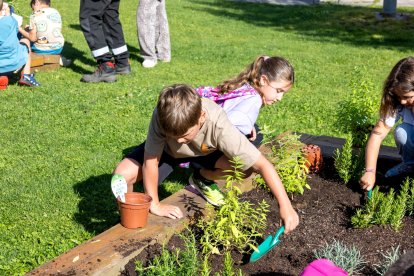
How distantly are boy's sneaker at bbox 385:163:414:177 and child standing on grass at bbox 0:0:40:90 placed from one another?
4785mm

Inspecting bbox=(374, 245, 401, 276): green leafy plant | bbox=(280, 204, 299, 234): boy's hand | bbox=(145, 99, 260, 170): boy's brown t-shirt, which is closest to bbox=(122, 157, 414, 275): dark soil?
bbox=(374, 245, 401, 276): green leafy plant

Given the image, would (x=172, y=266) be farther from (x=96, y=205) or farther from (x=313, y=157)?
(x=313, y=157)

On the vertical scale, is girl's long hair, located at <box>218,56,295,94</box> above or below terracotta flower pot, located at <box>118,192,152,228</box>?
above

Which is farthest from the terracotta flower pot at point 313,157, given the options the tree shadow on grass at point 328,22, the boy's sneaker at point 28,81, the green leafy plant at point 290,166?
the tree shadow on grass at point 328,22

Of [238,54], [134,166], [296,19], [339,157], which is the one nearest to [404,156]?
[339,157]

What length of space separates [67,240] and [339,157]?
Answer: 1.98 m

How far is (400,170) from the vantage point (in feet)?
15.2

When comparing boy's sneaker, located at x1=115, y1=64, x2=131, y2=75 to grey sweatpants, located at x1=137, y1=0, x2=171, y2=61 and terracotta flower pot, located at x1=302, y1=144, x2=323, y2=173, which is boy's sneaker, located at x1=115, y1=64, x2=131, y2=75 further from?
terracotta flower pot, located at x1=302, y1=144, x2=323, y2=173

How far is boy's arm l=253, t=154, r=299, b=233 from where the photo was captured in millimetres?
3320

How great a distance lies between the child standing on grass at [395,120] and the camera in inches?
Result: 165

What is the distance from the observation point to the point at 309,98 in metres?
7.54

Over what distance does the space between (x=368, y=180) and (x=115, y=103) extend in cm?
358

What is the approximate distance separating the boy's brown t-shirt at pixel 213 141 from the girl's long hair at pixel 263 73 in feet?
2.25

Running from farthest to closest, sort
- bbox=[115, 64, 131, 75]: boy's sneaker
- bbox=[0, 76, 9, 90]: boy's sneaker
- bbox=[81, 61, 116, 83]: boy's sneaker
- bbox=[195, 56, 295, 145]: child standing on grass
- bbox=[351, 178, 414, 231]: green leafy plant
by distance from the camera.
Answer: bbox=[115, 64, 131, 75]: boy's sneaker → bbox=[81, 61, 116, 83]: boy's sneaker → bbox=[0, 76, 9, 90]: boy's sneaker → bbox=[195, 56, 295, 145]: child standing on grass → bbox=[351, 178, 414, 231]: green leafy plant
